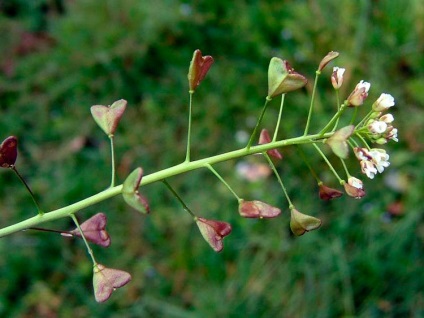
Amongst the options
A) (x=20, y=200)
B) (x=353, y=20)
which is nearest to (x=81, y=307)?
(x=20, y=200)

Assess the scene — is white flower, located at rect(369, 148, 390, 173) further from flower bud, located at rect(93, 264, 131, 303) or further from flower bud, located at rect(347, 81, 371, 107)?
flower bud, located at rect(93, 264, 131, 303)

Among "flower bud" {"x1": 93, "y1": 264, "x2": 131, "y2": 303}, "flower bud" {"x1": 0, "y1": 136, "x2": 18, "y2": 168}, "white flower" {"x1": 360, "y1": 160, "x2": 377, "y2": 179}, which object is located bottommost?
"flower bud" {"x1": 93, "y1": 264, "x2": 131, "y2": 303}

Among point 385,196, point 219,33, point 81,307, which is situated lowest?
point 81,307

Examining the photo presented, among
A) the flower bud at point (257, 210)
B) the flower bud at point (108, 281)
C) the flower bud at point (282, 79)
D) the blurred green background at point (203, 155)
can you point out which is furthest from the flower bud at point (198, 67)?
the blurred green background at point (203, 155)

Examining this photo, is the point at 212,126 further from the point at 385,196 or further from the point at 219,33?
the point at 385,196

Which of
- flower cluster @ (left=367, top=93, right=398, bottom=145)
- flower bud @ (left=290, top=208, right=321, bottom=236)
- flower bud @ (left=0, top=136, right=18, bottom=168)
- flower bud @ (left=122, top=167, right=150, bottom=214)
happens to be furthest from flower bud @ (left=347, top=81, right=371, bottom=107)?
flower bud @ (left=0, top=136, right=18, bottom=168)

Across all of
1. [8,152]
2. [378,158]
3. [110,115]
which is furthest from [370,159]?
[8,152]

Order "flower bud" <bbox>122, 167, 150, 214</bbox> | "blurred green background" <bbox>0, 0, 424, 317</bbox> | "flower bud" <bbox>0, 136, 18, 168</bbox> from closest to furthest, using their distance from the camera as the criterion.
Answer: "flower bud" <bbox>122, 167, 150, 214</bbox> → "flower bud" <bbox>0, 136, 18, 168</bbox> → "blurred green background" <bbox>0, 0, 424, 317</bbox>
